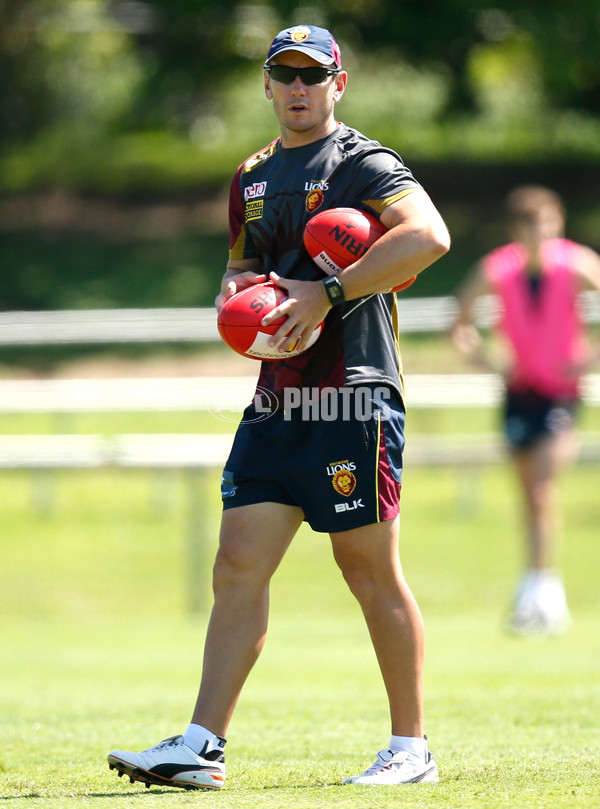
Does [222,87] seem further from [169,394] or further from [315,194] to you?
[315,194]

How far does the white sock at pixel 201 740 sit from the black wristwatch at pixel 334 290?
1.32m

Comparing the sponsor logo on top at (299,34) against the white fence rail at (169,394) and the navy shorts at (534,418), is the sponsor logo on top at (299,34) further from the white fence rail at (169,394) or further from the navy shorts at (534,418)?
the white fence rail at (169,394)

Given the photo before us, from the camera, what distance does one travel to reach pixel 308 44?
12.7 ft

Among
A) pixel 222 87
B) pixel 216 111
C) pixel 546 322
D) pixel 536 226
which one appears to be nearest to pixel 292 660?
pixel 546 322

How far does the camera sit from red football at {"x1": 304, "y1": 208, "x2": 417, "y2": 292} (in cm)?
377

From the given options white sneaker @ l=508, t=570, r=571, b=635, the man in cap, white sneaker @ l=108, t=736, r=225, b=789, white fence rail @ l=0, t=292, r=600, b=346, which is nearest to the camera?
white sneaker @ l=108, t=736, r=225, b=789

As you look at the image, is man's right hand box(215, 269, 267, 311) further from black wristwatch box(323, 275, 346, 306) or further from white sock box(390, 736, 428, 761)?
white sock box(390, 736, 428, 761)

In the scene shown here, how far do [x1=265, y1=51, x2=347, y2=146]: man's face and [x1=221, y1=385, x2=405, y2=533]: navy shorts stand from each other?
0.80 meters

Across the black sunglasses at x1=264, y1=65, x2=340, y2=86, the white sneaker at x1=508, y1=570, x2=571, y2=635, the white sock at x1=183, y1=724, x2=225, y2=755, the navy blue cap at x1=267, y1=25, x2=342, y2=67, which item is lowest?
the white sock at x1=183, y1=724, x2=225, y2=755

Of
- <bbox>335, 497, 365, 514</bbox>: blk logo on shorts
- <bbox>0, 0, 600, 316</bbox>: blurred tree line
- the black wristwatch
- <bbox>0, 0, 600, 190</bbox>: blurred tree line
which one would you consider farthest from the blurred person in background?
<bbox>0, 0, 600, 190</bbox>: blurred tree line

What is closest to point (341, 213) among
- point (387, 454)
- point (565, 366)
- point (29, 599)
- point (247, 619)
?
point (387, 454)

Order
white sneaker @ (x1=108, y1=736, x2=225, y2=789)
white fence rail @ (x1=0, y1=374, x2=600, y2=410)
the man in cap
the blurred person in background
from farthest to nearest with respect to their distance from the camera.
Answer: white fence rail @ (x1=0, y1=374, x2=600, y2=410)
the blurred person in background
the man in cap
white sneaker @ (x1=108, y1=736, x2=225, y2=789)

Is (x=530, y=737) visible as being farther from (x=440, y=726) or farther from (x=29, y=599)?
(x=29, y=599)

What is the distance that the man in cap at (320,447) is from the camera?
3.83 m
